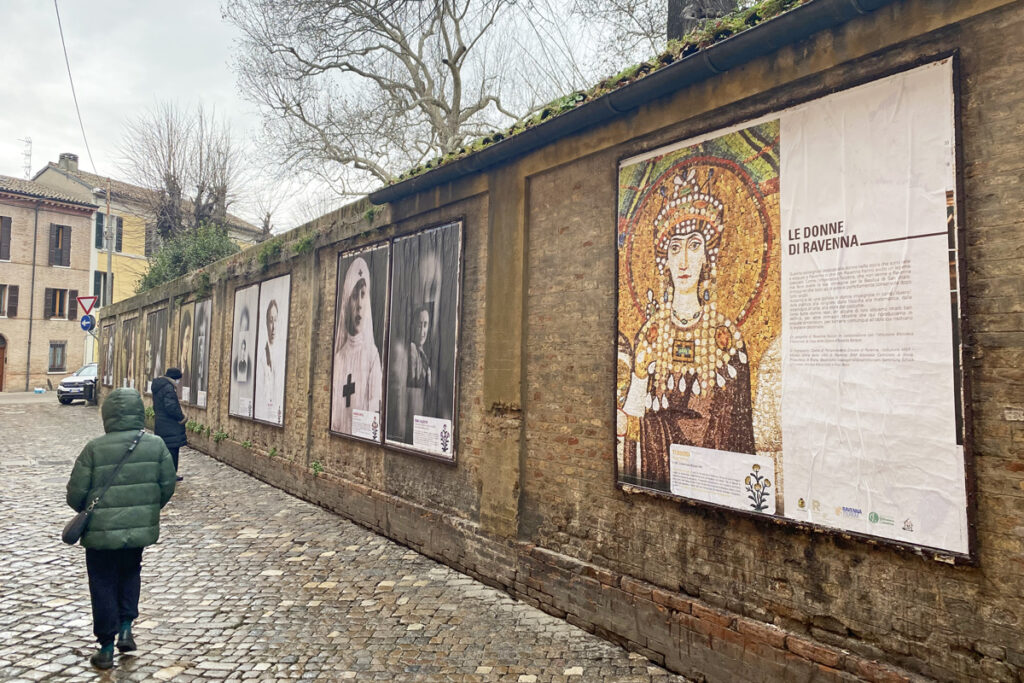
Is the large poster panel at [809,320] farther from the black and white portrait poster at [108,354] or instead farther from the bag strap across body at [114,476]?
the black and white portrait poster at [108,354]

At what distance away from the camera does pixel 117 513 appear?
166 inches

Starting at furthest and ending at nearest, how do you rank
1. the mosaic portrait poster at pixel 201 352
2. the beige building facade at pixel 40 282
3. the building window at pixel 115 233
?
the building window at pixel 115 233
the beige building facade at pixel 40 282
the mosaic portrait poster at pixel 201 352

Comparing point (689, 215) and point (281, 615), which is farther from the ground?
point (689, 215)

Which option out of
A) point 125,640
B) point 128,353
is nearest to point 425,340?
point 125,640

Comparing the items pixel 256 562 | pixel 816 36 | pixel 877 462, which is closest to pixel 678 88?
pixel 816 36

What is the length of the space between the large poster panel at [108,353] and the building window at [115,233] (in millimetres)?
14211

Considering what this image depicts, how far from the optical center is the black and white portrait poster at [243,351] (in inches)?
449

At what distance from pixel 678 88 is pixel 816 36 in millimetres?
941

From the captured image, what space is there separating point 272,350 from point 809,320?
9.06 m

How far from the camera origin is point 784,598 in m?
3.64

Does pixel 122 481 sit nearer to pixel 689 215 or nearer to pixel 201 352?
pixel 689 215

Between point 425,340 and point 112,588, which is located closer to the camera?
point 112,588

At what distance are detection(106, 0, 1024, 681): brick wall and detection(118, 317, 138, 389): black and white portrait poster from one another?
15.2m

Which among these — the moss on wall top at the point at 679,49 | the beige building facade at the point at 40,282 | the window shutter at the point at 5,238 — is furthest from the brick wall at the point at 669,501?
the window shutter at the point at 5,238
